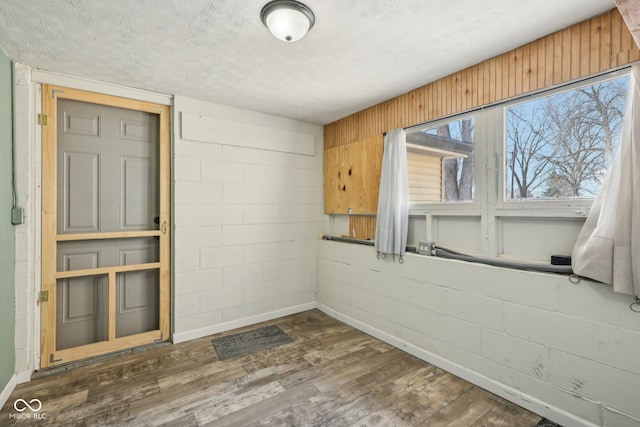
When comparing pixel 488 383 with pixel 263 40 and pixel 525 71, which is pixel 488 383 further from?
pixel 263 40

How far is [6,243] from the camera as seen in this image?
216 centimetres

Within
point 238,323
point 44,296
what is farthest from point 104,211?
point 238,323

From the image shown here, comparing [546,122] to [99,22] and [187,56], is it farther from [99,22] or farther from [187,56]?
[99,22]

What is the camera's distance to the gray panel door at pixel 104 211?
265 centimetres

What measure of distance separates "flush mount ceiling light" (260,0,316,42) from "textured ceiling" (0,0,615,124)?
0.05 m

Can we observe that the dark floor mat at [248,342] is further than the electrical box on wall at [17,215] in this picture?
Yes

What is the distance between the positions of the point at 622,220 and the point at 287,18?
2.21m

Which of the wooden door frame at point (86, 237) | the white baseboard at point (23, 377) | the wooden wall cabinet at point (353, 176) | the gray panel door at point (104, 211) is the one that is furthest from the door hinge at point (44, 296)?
the wooden wall cabinet at point (353, 176)

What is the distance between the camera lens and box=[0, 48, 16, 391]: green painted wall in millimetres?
2084

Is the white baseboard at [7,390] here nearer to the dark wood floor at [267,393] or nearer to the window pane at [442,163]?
the dark wood floor at [267,393]

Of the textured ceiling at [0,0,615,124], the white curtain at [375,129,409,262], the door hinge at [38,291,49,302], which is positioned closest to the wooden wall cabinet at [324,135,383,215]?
the white curtain at [375,129,409,262]

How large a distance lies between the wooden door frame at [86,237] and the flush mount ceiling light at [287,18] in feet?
6.06

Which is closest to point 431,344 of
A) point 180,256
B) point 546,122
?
point 546,122

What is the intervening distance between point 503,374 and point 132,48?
3.63 meters
